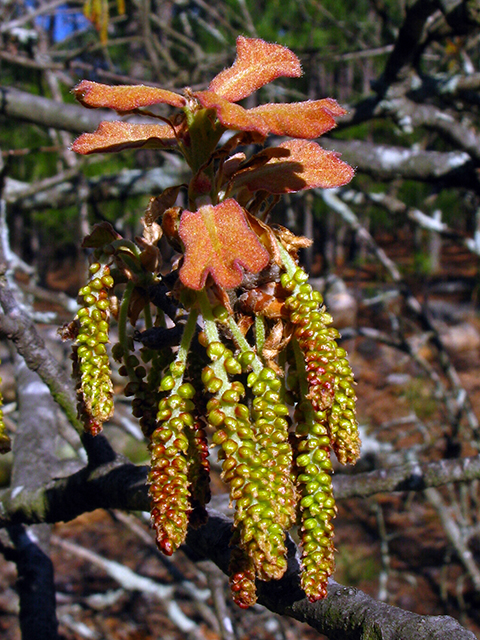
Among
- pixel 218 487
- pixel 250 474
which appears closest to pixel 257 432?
pixel 250 474

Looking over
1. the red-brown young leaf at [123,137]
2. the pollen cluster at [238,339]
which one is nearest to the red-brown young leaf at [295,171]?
the pollen cluster at [238,339]

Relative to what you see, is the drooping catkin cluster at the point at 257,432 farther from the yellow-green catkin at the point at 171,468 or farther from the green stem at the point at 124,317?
the green stem at the point at 124,317

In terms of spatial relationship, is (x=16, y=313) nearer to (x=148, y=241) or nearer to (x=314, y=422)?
(x=148, y=241)

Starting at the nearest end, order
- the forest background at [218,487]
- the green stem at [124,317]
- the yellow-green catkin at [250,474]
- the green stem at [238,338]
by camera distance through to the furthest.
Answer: the yellow-green catkin at [250,474] → the green stem at [238,338] → the green stem at [124,317] → the forest background at [218,487]

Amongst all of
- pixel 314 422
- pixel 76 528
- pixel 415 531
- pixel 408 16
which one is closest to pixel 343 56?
pixel 408 16

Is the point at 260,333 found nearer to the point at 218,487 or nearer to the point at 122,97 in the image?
the point at 122,97

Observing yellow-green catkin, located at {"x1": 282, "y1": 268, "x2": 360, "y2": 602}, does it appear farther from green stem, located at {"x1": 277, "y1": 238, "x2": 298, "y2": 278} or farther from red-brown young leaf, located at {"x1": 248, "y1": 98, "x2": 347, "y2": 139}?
red-brown young leaf, located at {"x1": 248, "y1": 98, "x2": 347, "y2": 139}

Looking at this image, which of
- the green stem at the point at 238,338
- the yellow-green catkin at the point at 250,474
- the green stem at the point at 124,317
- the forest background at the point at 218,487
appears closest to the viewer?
the yellow-green catkin at the point at 250,474

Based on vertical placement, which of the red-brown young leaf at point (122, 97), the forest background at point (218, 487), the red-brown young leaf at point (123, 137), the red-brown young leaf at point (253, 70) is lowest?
the forest background at point (218, 487)
